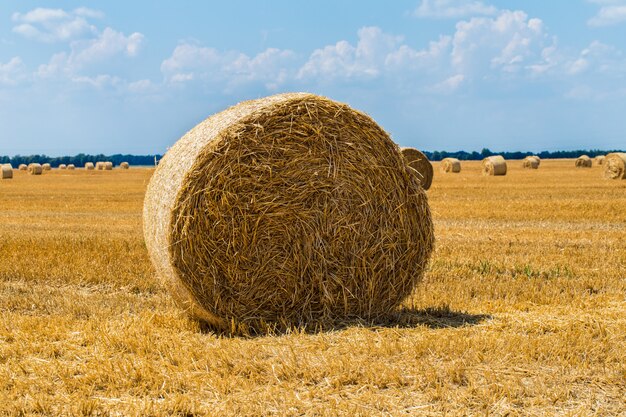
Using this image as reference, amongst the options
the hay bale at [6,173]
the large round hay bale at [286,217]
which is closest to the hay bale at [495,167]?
the hay bale at [6,173]

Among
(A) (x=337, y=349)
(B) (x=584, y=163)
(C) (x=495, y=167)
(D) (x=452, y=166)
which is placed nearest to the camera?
(A) (x=337, y=349)

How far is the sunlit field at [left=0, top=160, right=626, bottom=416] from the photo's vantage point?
4.39 m

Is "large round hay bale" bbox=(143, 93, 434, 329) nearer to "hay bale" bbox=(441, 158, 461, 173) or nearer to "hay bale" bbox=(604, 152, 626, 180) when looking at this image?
"hay bale" bbox=(604, 152, 626, 180)

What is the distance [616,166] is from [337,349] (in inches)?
962

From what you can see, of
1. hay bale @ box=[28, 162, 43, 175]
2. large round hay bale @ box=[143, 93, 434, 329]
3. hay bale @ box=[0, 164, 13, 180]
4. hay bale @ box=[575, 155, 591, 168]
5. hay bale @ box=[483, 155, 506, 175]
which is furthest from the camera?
hay bale @ box=[28, 162, 43, 175]

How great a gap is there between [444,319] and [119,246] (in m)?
6.05

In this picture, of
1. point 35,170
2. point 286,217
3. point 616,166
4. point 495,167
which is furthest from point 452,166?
point 286,217

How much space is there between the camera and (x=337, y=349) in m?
5.36

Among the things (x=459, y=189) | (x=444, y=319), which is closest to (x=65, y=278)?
(x=444, y=319)

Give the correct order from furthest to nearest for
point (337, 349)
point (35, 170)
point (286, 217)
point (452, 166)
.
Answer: point (35, 170) < point (452, 166) < point (286, 217) < point (337, 349)

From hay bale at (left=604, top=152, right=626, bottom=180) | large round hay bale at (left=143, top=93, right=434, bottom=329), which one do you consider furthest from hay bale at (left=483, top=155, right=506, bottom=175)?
large round hay bale at (left=143, top=93, right=434, bottom=329)

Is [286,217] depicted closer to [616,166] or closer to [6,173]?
[616,166]

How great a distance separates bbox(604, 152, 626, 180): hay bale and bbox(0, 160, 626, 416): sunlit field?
1804cm

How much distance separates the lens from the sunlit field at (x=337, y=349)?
14.4 feet
